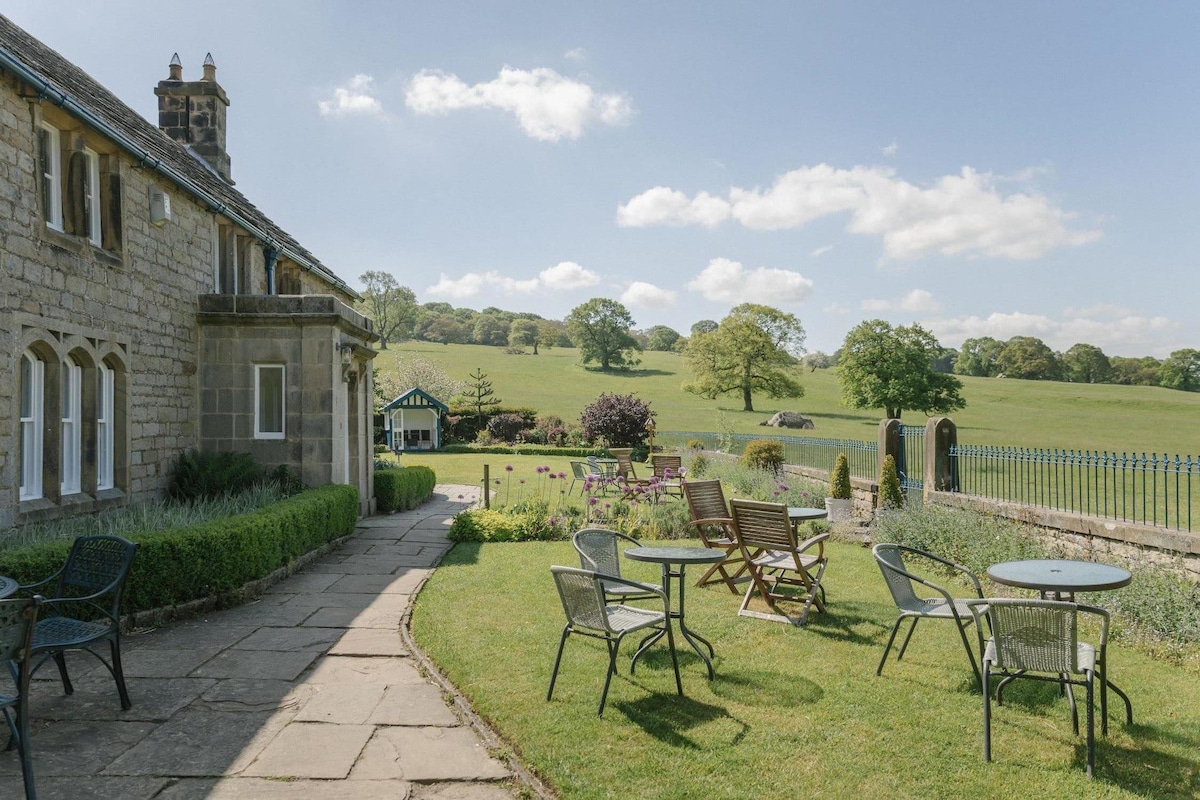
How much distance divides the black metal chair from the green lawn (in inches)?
82.9

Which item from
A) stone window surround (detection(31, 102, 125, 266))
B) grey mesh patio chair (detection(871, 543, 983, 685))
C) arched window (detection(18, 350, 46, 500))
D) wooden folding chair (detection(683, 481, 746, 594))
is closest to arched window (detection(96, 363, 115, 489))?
arched window (detection(18, 350, 46, 500))

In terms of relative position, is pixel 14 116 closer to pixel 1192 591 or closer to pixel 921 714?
pixel 921 714

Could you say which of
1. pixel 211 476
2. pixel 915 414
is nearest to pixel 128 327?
pixel 211 476

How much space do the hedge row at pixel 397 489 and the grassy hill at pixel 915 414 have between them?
1835cm

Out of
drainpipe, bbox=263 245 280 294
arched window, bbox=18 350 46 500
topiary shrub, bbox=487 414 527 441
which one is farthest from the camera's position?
topiary shrub, bbox=487 414 527 441

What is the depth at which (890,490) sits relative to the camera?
40.6ft

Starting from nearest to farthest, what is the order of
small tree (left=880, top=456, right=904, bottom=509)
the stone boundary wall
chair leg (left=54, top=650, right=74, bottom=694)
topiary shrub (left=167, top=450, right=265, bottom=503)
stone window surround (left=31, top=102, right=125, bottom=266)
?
1. chair leg (left=54, top=650, right=74, bottom=694)
2. the stone boundary wall
3. stone window surround (left=31, top=102, right=125, bottom=266)
4. topiary shrub (left=167, top=450, right=265, bottom=503)
5. small tree (left=880, top=456, right=904, bottom=509)

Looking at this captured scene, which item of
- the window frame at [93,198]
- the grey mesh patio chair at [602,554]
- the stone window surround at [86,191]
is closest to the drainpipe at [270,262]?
the stone window surround at [86,191]

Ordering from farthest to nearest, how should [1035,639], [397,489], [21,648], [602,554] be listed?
[397,489]
[602,554]
[1035,639]
[21,648]

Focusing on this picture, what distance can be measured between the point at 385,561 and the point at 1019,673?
7.47m

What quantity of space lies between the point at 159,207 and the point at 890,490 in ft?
37.1

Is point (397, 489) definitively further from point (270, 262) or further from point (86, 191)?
point (86, 191)

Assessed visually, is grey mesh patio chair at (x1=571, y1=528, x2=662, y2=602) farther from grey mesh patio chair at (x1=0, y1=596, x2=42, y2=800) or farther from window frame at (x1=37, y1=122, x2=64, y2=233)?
window frame at (x1=37, y1=122, x2=64, y2=233)

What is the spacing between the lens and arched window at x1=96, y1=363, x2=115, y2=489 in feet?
29.7
